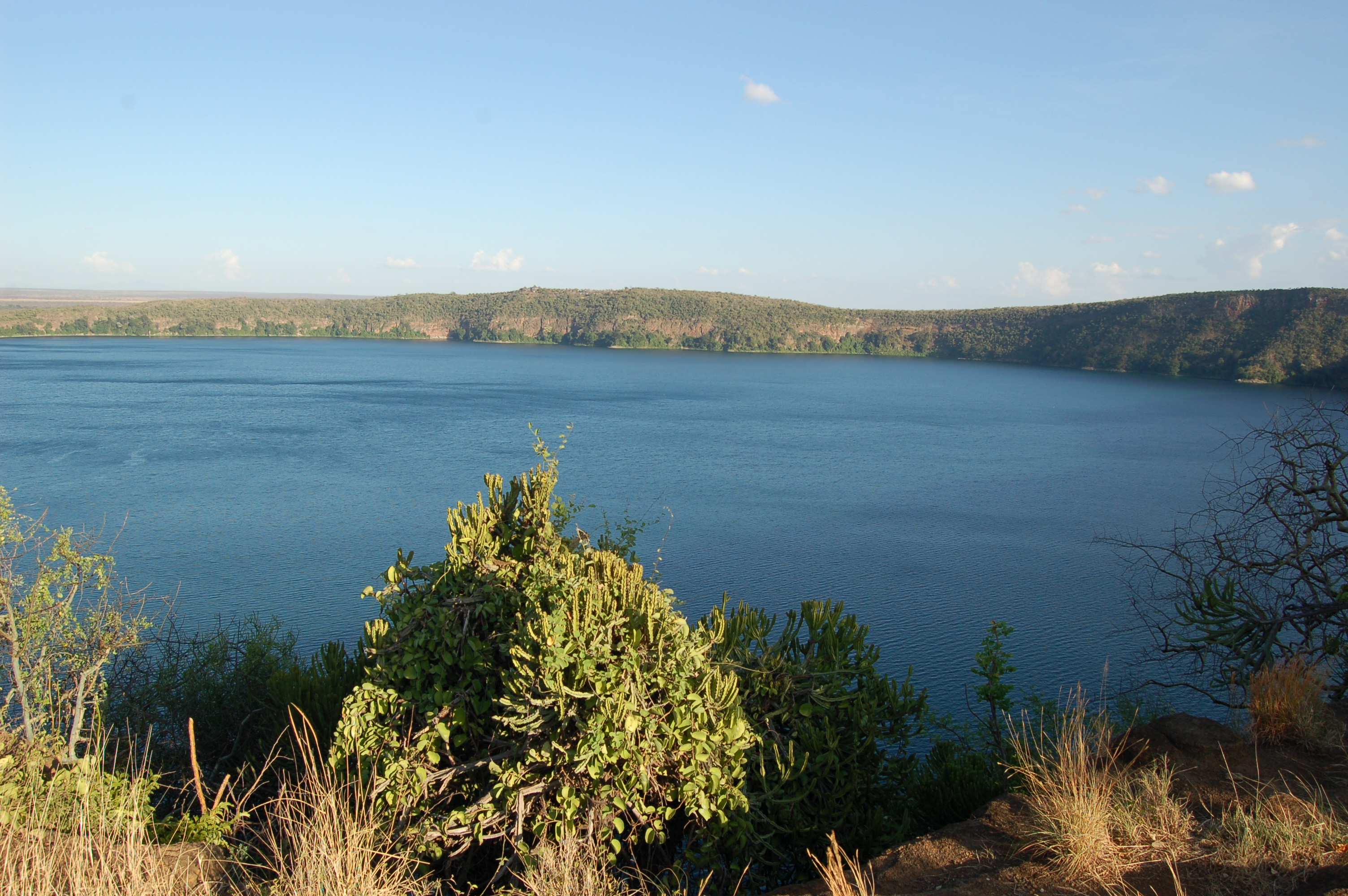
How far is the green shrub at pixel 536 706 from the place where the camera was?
536 centimetres

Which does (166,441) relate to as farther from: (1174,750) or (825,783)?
(1174,750)

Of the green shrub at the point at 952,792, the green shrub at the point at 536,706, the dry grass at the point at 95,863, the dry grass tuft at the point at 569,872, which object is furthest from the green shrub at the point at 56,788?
the green shrub at the point at 952,792

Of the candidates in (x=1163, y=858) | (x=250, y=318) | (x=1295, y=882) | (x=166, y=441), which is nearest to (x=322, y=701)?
(x=1163, y=858)

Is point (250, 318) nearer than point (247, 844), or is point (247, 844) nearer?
point (247, 844)

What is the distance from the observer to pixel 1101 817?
167 inches

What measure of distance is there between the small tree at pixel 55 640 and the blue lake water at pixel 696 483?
16.9 feet

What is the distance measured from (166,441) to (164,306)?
11369 cm

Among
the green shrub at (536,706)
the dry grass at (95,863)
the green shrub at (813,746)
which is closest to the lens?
the dry grass at (95,863)

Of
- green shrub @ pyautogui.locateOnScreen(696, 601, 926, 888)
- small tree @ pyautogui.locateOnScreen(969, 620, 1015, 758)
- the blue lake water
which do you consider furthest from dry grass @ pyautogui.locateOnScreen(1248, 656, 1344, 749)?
the blue lake water

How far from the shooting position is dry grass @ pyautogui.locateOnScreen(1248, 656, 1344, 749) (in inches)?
227

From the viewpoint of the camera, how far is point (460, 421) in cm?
4431

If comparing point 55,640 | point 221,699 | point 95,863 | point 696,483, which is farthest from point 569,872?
point 696,483

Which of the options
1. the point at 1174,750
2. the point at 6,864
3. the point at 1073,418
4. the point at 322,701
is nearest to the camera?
the point at 6,864

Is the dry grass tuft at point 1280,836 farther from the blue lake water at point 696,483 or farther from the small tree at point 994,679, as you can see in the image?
the blue lake water at point 696,483
